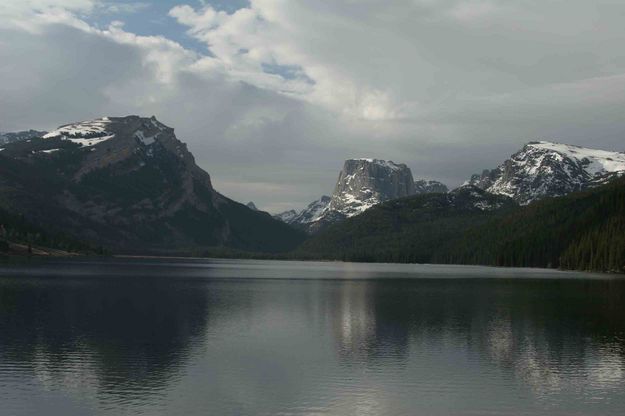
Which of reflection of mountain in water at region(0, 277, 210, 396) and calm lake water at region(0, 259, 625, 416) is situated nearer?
calm lake water at region(0, 259, 625, 416)

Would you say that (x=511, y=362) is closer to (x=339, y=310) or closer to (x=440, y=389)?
(x=440, y=389)

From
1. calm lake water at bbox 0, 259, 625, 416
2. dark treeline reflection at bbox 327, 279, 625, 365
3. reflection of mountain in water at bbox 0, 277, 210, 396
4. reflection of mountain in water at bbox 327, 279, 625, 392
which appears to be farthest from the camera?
dark treeline reflection at bbox 327, 279, 625, 365

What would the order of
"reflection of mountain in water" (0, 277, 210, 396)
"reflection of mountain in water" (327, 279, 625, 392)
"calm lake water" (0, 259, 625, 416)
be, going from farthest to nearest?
"reflection of mountain in water" (327, 279, 625, 392), "reflection of mountain in water" (0, 277, 210, 396), "calm lake water" (0, 259, 625, 416)

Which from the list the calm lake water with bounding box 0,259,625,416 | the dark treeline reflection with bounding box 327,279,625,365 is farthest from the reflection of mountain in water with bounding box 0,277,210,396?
the dark treeline reflection with bounding box 327,279,625,365

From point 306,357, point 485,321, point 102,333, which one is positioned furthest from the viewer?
point 485,321

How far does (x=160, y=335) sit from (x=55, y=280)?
4325 inches

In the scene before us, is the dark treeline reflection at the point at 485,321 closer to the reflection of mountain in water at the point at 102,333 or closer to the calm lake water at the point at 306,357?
the calm lake water at the point at 306,357

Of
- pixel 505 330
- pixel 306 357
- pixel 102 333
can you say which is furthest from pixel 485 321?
pixel 102 333

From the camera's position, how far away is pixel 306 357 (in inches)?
2889

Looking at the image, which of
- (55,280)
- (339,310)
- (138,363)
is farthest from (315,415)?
(55,280)

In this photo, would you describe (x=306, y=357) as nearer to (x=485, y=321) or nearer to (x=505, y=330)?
(x=505, y=330)

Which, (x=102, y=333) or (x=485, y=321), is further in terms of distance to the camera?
(x=485, y=321)

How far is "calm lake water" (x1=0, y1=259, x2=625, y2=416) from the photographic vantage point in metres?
53.2

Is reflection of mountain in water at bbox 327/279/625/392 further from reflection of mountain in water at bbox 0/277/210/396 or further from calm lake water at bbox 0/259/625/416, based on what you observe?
reflection of mountain in water at bbox 0/277/210/396
